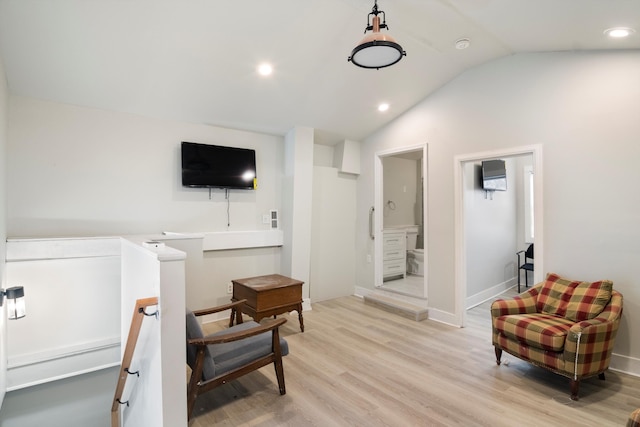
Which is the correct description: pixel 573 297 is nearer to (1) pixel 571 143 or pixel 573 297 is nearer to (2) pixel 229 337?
(1) pixel 571 143

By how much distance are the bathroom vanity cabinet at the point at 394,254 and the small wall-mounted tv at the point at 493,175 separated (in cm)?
178

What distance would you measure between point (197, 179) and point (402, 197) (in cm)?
418

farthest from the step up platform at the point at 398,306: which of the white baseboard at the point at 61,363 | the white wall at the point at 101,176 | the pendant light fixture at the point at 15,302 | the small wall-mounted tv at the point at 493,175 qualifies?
the pendant light fixture at the point at 15,302

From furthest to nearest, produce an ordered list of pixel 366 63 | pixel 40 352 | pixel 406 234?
1. pixel 406 234
2. pixel 40 352
3. pixel 366 63

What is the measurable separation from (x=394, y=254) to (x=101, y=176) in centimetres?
473

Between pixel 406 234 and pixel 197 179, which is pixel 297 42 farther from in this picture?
pixel 406 234

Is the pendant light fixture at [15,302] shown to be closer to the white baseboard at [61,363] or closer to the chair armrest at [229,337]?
the white baseboard at [61,363]

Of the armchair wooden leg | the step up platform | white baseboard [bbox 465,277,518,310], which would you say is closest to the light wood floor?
the armchair wooden leg

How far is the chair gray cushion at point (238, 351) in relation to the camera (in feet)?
7.53

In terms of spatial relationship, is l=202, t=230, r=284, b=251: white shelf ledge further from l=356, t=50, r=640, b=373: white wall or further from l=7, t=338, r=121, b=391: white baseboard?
l=356, t=50, r=640, b=373: white wall

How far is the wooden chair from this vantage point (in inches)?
83.0

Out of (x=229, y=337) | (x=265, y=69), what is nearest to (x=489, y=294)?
(x=229, y=337)

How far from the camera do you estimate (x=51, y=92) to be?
301 centimetres

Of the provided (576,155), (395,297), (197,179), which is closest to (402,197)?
(395,297)
